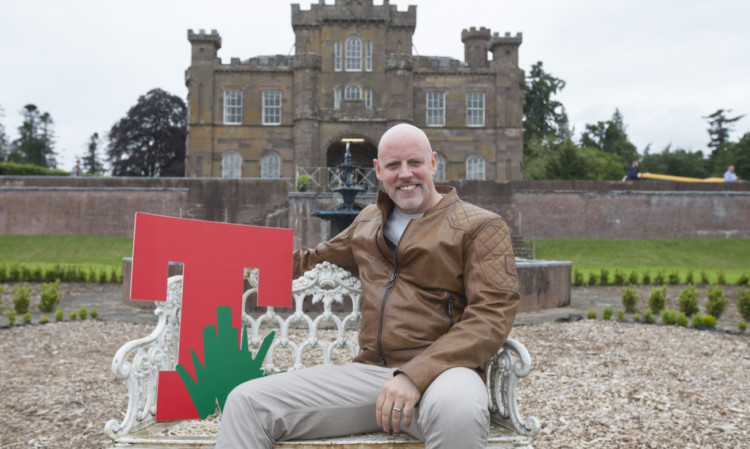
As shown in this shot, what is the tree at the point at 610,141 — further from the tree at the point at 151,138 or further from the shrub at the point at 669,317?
the shrub at the point at 669,317

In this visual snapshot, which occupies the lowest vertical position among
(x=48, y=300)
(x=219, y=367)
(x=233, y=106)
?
(x=48, y=300)

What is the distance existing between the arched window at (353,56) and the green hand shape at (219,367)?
31488 mm

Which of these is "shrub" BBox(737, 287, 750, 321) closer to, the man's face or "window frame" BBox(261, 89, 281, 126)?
the man's face

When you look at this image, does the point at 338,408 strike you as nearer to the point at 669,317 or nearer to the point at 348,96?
the point at 669,317

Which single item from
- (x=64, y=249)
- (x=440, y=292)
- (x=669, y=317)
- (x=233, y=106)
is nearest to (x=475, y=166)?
(x=233, y=106)

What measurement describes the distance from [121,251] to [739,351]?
22.4 meters

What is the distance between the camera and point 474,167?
111ft

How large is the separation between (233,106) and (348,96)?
21.5 ft

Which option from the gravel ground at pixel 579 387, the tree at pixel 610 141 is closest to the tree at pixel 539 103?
the tree at pixel 610 141

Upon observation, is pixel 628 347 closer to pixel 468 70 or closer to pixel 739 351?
pixel 739 351

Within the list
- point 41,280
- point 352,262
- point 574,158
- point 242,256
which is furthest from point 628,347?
point 574,158

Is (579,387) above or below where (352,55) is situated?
below

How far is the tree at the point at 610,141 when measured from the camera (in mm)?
64750

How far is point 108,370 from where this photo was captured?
630 cm
